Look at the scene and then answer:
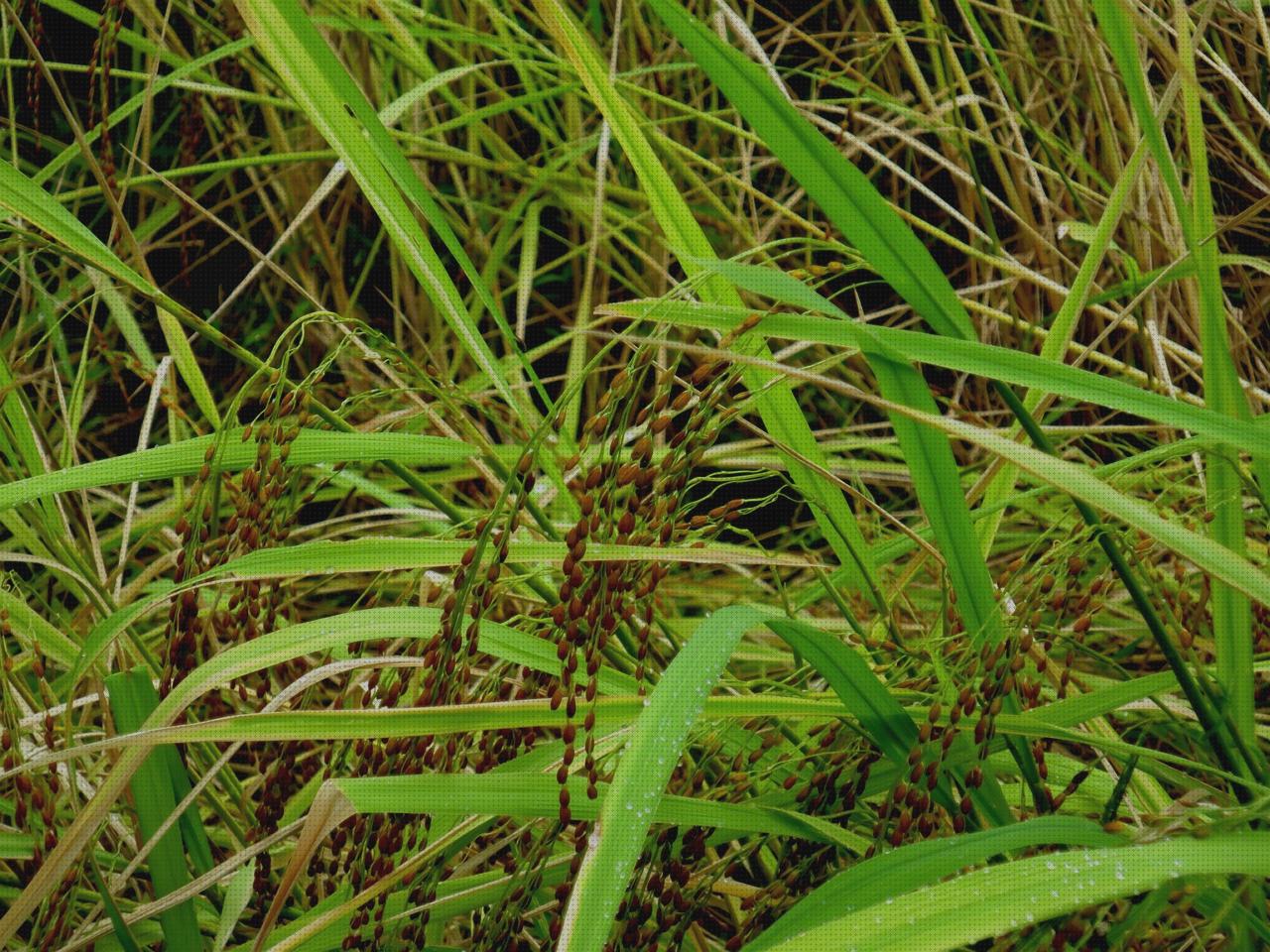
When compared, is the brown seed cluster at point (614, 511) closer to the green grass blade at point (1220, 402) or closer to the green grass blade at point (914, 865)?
the green grass blade at point (914, 865)

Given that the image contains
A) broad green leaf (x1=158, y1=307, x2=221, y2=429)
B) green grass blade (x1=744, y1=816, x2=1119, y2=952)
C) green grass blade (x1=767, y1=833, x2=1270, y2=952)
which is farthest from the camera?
broad green leaf (x1=158, y1=307, x2=221, y2=429)

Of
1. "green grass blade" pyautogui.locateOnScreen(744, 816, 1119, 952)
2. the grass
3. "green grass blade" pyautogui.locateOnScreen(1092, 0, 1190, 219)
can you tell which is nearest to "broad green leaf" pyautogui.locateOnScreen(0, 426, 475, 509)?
the grass

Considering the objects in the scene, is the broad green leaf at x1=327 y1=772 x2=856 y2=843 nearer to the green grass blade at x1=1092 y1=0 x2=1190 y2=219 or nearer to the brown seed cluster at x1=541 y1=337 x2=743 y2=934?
the brown seed cluster at x1=541 y1=337 x2=743 y2=934

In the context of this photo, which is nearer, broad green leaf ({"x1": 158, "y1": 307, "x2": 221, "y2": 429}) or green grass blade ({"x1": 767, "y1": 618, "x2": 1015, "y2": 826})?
green grass blade ({"x1": 767, "y1": 618, "x2": 1015, "y2": 826})

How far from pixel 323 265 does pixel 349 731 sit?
1.28 metres

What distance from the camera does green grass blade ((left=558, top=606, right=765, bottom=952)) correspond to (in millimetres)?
510

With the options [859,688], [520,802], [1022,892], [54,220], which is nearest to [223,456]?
[54,220]

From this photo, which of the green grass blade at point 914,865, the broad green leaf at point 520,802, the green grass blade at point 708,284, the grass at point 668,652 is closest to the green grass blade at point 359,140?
the grass at point 668,652

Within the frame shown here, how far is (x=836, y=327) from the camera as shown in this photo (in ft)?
2.16

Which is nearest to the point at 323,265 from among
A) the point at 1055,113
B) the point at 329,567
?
the point at 1055,113

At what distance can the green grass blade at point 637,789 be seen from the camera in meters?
0.51

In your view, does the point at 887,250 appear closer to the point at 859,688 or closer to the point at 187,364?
the point at 859,688

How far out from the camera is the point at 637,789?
541 mm

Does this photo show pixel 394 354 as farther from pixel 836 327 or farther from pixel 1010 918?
pixel 1010 918
